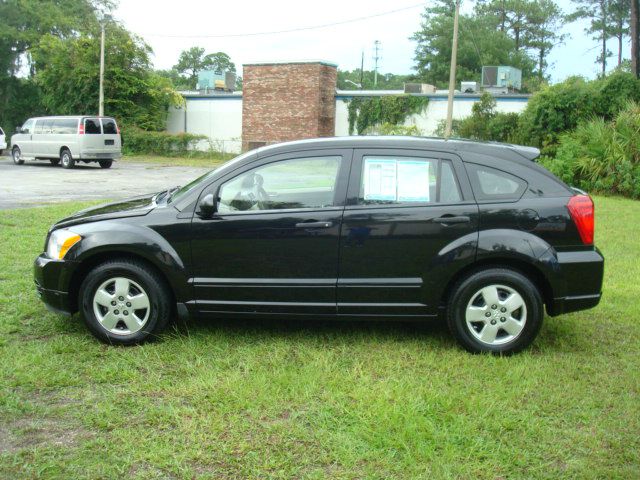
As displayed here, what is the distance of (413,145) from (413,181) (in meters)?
0.29

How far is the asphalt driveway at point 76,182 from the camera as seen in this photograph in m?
15.2

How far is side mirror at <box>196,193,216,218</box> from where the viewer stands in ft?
16.1

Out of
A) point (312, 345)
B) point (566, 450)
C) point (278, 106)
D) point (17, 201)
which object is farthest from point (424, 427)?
point (278, 106)

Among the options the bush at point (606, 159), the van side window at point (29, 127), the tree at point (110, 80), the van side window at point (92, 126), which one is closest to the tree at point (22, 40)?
the tree at point (110, 80)

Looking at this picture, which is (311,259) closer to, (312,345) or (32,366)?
(312,345)

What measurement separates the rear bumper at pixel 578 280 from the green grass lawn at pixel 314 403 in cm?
39

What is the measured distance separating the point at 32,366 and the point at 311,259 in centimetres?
206

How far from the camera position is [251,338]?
17.0ft

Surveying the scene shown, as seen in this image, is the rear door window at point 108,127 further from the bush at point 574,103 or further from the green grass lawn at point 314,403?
the green grass lawn at point 314,403

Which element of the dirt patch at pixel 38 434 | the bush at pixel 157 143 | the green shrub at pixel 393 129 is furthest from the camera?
the bush at pixel 157 143

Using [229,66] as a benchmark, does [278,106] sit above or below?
below

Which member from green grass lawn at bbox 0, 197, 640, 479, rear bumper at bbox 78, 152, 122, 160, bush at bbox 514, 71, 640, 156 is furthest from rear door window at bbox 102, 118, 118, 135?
green grass lawn at bbox 0, 197, 640, 479

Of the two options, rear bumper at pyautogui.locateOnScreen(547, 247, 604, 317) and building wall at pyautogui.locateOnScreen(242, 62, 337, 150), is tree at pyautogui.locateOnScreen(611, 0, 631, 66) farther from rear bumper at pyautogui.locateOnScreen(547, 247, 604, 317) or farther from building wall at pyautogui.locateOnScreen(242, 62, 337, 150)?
rear bumper at pyautogui.locateOnScreen(547, 247, 604, 317)

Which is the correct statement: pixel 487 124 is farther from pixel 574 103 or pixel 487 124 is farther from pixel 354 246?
pixel 354 246
